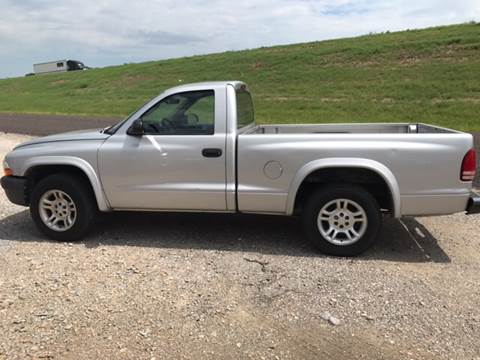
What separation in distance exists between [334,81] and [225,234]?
72.0 ft

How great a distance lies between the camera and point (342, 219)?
16.2ft

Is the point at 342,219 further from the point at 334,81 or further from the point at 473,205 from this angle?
the point at 334,81

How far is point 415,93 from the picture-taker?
20969 millimetres

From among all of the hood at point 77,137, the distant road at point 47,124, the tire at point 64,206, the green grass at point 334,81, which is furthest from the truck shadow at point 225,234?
the distant road at point 47,124

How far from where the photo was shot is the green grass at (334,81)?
1883 cm

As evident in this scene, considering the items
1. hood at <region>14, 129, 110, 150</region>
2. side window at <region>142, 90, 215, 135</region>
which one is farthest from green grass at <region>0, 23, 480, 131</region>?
hood at <region>14, 129, 110, 150</region>

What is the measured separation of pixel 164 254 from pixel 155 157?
1025 millimetres

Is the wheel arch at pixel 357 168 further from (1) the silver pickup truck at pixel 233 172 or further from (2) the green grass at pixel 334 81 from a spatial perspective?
(2) the green grass at pixel 334 81

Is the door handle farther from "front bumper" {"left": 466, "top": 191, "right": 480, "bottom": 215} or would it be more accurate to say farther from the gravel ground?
"front bumper" {"left": 466, "top": 191, "right": 480, "bottom": 215}

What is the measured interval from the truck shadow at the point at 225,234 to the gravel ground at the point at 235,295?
23 mm

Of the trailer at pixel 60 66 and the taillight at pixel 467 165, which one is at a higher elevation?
the trailer at pixel 60 66

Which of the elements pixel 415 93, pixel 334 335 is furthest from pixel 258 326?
pixel 415 93

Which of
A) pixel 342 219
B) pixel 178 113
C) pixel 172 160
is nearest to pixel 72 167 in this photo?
pixel 172 160

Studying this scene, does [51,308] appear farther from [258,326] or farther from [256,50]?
[256,50]
